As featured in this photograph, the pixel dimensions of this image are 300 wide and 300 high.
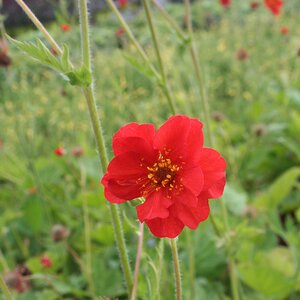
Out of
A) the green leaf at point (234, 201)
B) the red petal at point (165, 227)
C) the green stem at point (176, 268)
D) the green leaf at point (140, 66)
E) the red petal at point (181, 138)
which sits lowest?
the green stem at point (176, 268)

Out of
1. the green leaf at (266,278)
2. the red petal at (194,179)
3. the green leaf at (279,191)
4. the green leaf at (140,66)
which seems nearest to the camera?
the red petal at (194,179)

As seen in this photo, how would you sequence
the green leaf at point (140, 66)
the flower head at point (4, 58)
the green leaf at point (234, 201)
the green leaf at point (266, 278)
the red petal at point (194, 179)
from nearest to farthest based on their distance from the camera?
the red petal at point (194, 179) → the green leaf at point (140, 66) → the green leaf at point (266, 278) → the flower head at point (4, 58) → the green leaf at point (234, 201)

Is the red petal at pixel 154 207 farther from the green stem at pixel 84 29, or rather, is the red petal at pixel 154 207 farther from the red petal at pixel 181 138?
the green stem at pixel 84 29

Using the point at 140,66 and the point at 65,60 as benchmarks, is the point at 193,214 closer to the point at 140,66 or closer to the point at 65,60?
the point at 65,60

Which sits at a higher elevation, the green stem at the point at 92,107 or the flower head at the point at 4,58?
the flower head at the point at 4,58

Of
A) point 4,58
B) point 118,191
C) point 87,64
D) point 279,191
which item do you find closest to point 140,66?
point 87,64

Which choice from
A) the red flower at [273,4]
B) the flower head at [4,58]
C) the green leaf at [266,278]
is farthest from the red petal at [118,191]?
the red flower at [273,4]

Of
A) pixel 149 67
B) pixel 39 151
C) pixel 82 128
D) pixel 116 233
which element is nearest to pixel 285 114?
pixel 82 128
